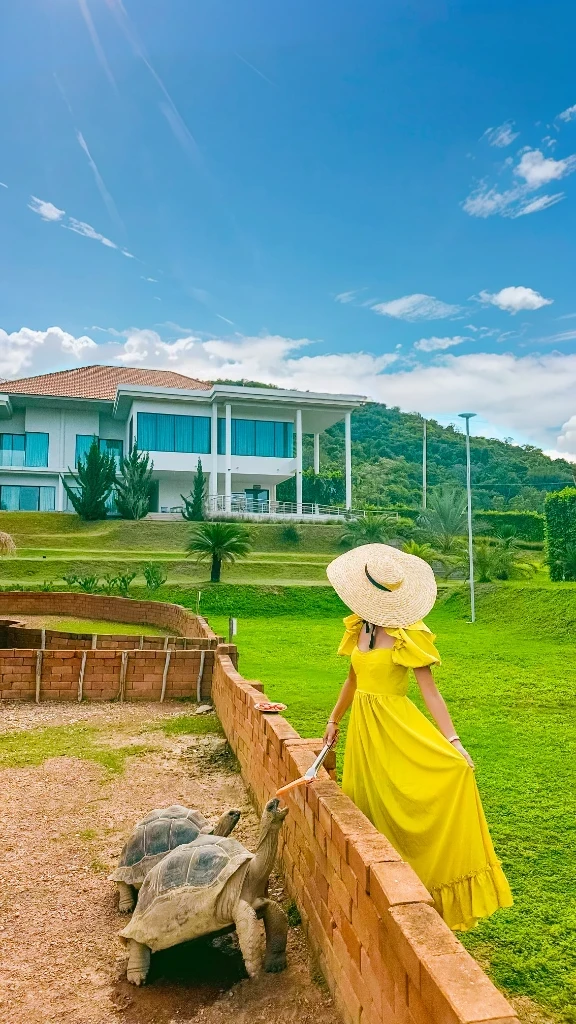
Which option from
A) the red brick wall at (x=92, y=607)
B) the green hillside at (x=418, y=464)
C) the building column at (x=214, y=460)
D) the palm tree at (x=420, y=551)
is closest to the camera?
the red brick wall at (x=92, y=607)

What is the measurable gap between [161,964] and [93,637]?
852 centimetres

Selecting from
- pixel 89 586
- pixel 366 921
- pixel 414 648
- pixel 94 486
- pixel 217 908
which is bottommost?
pixel 217 908

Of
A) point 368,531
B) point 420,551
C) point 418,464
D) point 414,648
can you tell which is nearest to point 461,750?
point 414,648

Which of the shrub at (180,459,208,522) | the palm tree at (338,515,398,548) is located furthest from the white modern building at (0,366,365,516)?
the palm tree at (338,515,398,548)

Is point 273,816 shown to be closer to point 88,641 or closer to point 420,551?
point 88,641

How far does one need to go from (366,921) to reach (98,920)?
1.90 metres

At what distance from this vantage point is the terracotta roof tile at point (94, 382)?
129 feet

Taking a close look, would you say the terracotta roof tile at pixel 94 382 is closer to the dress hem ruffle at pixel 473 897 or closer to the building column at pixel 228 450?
the building column at pixel 228 450

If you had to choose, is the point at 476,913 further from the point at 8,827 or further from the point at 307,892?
the point at 8,827

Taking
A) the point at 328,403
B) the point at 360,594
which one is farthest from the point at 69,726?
the point at 328,403

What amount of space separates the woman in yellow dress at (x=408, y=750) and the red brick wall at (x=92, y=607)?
12.1 meters

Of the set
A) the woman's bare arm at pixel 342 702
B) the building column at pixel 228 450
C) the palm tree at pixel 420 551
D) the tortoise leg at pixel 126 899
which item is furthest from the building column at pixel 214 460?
the woman's bare arm at pixel 342 702

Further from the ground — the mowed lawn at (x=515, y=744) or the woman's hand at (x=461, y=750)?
the woman's hand at (x=461, y=750)

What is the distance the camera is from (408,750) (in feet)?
10.1
